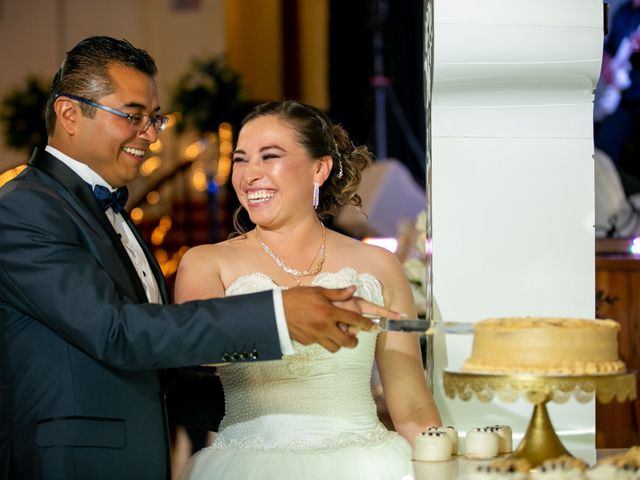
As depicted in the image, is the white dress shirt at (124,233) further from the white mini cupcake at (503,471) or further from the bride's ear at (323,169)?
the white mini cupcake at (503,471)

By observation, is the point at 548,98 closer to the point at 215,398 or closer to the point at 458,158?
the point at 458,158

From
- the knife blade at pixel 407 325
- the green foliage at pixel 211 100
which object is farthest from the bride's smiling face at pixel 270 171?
the green foliage at pixel 211 100

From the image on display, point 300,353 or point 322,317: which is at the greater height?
point 322,317

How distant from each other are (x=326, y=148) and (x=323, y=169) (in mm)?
68

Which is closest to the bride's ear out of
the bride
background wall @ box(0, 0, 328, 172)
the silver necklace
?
the bride

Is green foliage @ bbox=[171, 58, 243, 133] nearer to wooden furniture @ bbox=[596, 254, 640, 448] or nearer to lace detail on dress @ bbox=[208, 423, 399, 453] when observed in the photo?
wooden furniture @ bbox=[596, 254, 640, 448]

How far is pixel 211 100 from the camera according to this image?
12.3m

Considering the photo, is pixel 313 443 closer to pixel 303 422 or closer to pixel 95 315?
pixel 303 422

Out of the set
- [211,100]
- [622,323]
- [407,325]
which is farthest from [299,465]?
[211,100]

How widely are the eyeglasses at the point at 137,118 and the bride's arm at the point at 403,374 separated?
Answer: 2.86ft

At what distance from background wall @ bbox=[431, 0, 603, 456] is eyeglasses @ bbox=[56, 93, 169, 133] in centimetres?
82

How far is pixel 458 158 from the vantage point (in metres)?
3.38

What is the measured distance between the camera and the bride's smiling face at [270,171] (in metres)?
3.39

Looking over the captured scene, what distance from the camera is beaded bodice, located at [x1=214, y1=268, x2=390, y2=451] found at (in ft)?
10.7
